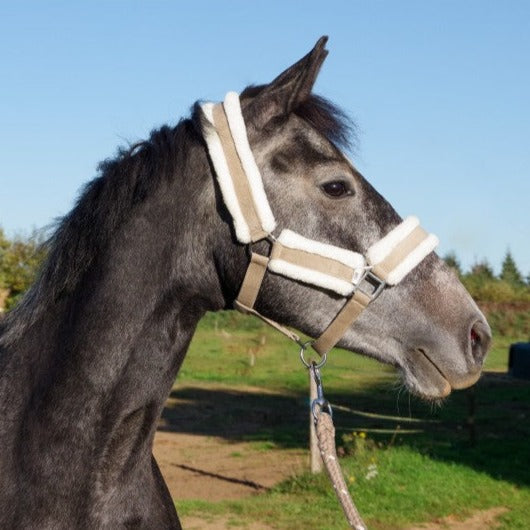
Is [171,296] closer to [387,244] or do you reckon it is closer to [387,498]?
[387,244]

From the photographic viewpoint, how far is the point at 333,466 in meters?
2.82

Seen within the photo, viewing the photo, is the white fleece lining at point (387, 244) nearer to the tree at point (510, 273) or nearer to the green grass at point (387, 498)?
the green grass at point (387, 498)

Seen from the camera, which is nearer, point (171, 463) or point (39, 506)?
point (39, 506)

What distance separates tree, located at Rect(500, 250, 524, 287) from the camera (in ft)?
112

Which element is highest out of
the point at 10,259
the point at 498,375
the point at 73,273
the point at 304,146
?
the point at 304,146

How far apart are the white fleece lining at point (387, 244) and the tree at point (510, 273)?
3039 cm

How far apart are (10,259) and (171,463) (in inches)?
124

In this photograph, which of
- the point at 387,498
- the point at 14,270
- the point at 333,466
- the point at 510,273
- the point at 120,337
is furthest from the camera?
the point at 510,273

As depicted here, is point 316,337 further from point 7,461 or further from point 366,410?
point 366,410

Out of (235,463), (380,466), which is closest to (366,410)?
(235,463)

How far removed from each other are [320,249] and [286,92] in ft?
1.53

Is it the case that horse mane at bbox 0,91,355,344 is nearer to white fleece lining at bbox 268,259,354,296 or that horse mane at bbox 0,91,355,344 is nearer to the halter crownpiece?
the halter crownpiece

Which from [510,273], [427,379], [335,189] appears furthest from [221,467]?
[510,273]

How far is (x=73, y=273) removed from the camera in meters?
2.75
